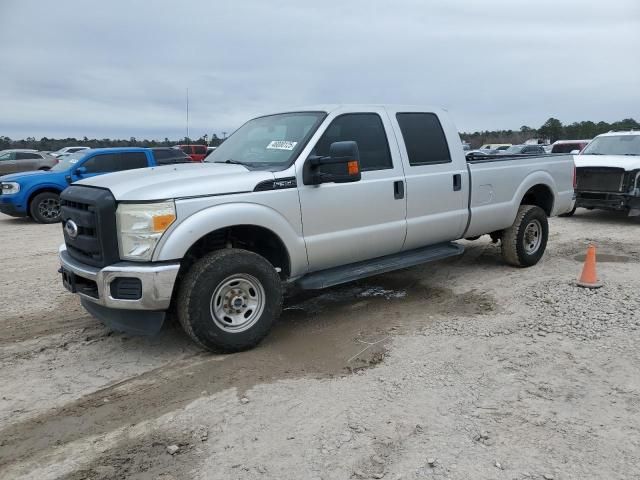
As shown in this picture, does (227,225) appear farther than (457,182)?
No

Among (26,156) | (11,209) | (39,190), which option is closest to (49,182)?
(39,190)

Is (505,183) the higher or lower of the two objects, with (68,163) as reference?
lower

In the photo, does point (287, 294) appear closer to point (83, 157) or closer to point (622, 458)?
point (622, 458)

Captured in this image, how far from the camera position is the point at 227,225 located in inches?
163

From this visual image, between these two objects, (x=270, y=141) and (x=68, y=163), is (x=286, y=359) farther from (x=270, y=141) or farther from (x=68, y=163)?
(x=68, y=163)

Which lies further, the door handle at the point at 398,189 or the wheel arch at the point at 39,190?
the wheel arch at the point at 39,190

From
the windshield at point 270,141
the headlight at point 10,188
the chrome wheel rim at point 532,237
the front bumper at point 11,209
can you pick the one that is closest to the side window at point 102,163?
the headlight at point 10,188

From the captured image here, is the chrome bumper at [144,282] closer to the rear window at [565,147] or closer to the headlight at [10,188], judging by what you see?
the headlight at [10,188]

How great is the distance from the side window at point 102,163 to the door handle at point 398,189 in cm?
906

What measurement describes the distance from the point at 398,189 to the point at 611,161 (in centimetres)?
830

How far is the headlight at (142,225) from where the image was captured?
3867 millimetres

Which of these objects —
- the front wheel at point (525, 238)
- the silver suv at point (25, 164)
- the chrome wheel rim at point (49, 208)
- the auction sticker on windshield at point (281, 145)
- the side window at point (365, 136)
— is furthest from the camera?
the silver suv at point (25, 164)

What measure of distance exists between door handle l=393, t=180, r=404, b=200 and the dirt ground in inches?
47.0

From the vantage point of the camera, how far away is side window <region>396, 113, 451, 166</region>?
5.62 metres
